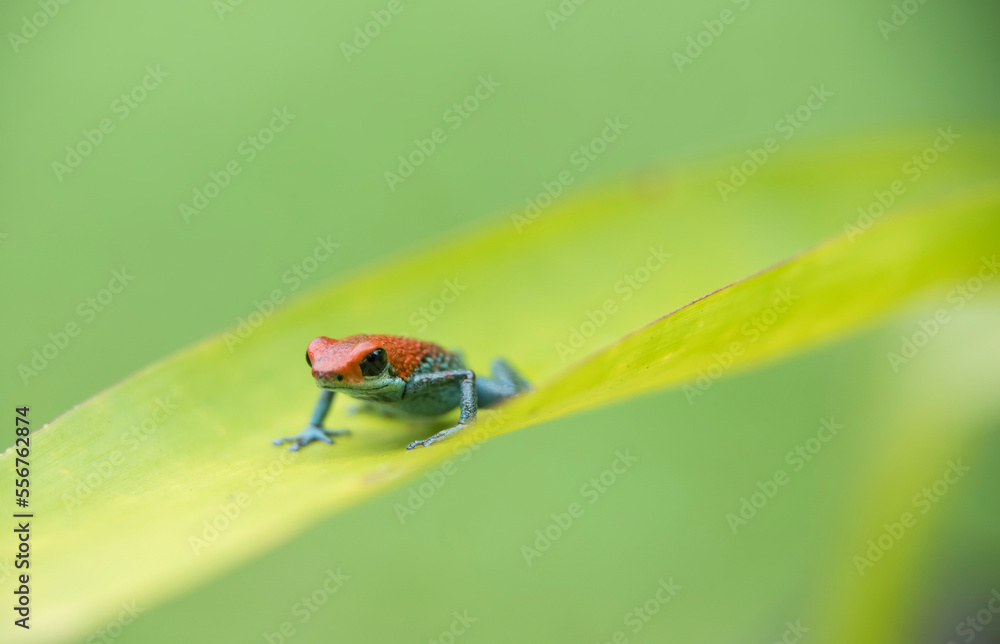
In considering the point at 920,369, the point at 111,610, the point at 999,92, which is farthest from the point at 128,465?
the point at 999,92

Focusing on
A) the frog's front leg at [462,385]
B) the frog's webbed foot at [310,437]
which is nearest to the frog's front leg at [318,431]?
the frog's webbed foot at [310,437]

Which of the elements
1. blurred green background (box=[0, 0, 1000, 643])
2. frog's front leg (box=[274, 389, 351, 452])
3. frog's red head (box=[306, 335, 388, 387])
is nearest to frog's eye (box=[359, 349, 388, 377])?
frog's red head (box=[306, 335, 388, 387])

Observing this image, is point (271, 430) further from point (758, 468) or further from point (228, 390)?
point (758, 468)

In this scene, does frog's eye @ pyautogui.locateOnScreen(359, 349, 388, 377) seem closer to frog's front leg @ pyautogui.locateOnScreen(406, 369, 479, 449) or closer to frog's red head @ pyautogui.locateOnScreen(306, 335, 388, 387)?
frog's red head @ pyautogui.locateOnScreen(306, 335, 388, 387)

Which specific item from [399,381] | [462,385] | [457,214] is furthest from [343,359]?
[457,214]

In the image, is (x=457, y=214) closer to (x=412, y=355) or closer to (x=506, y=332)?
(x=412, y=355)

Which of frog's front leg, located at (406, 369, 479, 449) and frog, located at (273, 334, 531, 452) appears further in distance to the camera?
frog's front leg, located at (406, 369, 479, 449)
